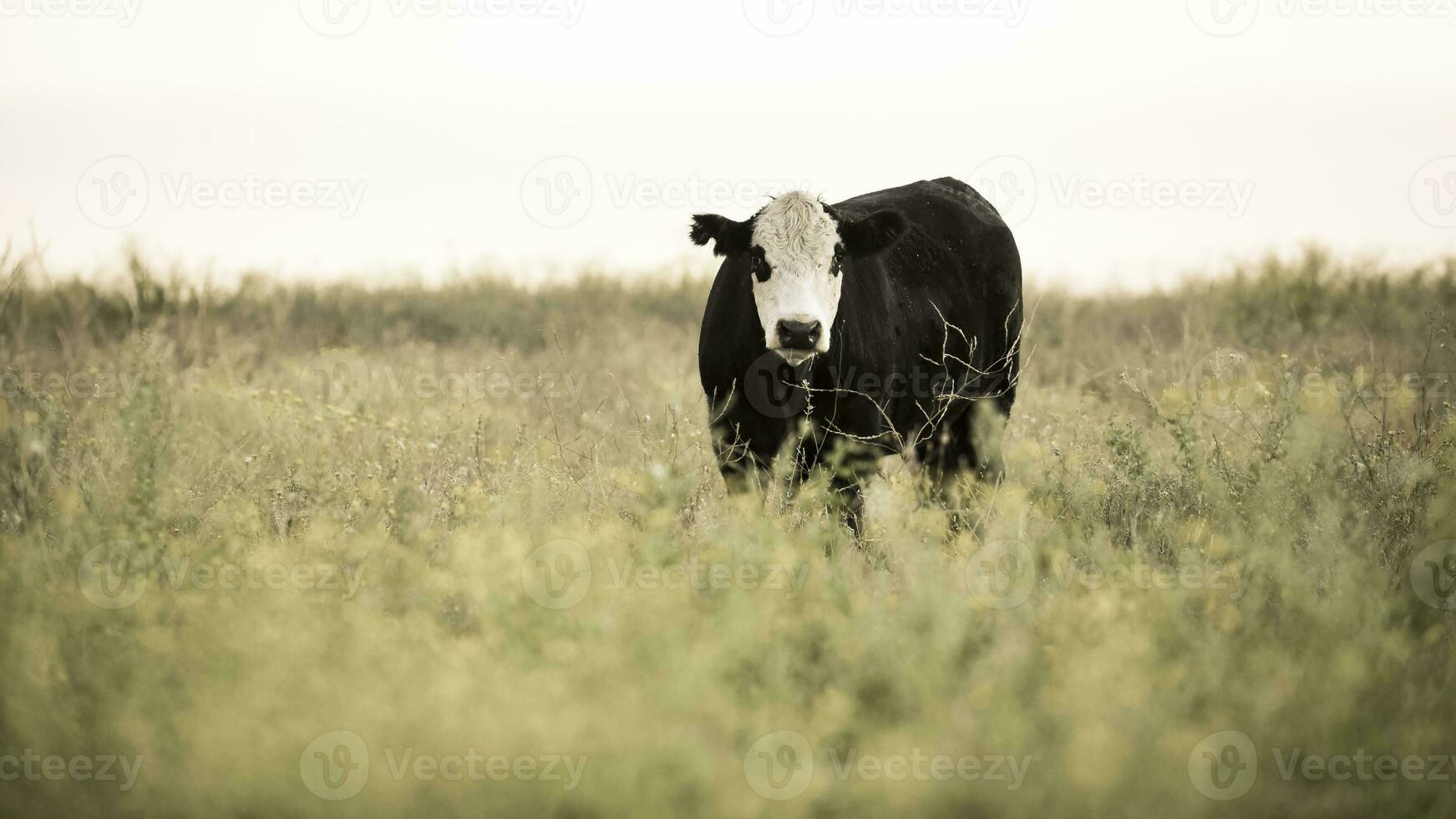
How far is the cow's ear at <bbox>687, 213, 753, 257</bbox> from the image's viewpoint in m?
6.03

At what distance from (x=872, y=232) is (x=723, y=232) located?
0.82 metres

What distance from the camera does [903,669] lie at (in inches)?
141

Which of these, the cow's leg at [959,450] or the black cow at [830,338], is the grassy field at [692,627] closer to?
the black cow at [830,338]

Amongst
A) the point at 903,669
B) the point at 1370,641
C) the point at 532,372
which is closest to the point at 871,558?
the point at 903,669

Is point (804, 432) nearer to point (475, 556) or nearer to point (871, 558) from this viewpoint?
point (871, 558)

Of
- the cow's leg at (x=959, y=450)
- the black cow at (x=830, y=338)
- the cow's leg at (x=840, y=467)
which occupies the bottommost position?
the cow's leg at (x=959, y=450)

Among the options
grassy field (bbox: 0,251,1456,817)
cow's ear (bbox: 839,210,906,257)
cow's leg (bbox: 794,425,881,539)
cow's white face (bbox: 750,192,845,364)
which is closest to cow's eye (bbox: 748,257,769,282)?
cow's white face (bbox: 750,192,845,364)

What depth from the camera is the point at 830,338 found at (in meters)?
6.00

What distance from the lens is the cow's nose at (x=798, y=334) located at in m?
5.24

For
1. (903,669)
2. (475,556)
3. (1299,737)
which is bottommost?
(1299,737)

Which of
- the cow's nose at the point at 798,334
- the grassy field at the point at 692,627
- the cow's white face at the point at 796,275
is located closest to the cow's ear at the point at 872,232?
the cow's white face at the point at 796,275

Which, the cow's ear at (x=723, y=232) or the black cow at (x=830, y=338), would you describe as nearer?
the black cow at (x=830, y=338)

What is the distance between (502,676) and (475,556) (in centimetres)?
72

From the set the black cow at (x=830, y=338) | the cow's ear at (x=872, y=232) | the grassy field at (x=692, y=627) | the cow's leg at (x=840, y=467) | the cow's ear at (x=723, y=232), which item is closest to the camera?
the grassy field at (x=692, y=627)
